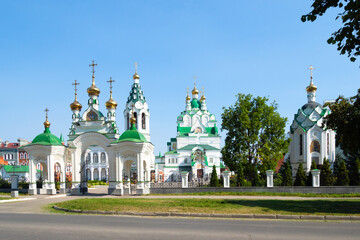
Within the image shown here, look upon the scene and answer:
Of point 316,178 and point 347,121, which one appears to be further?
point 316,178

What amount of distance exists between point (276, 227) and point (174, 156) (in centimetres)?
4826

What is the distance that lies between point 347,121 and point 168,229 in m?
10.4

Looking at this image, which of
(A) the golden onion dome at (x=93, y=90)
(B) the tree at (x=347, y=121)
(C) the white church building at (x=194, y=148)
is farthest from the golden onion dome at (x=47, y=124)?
(C) the white church building at (x=194, y=148)

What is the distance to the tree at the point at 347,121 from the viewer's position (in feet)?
50.9

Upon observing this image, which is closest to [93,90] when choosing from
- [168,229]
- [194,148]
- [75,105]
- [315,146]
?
[75,105]

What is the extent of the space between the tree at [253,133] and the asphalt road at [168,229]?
17952 mm

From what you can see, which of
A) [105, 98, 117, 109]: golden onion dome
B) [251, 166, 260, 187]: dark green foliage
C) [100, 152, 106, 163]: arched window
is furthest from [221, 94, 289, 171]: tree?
[100, 152, 106, 163]: arched window

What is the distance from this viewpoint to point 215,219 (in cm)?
1205

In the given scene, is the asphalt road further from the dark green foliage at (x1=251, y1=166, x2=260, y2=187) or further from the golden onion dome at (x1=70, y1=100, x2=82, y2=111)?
the golden onion dome at (x1=70, y1=100, x2=82, y2=111)

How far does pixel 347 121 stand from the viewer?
630 inches

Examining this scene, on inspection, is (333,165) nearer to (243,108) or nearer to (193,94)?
(243,108)

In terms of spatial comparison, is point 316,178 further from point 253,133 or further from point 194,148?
point 194,148

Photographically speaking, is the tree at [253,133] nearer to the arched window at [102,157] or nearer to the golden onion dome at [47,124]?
the golden onion dome at [47,124]

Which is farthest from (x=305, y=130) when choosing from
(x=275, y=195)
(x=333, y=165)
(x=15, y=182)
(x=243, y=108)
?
(x=15, y=182)
